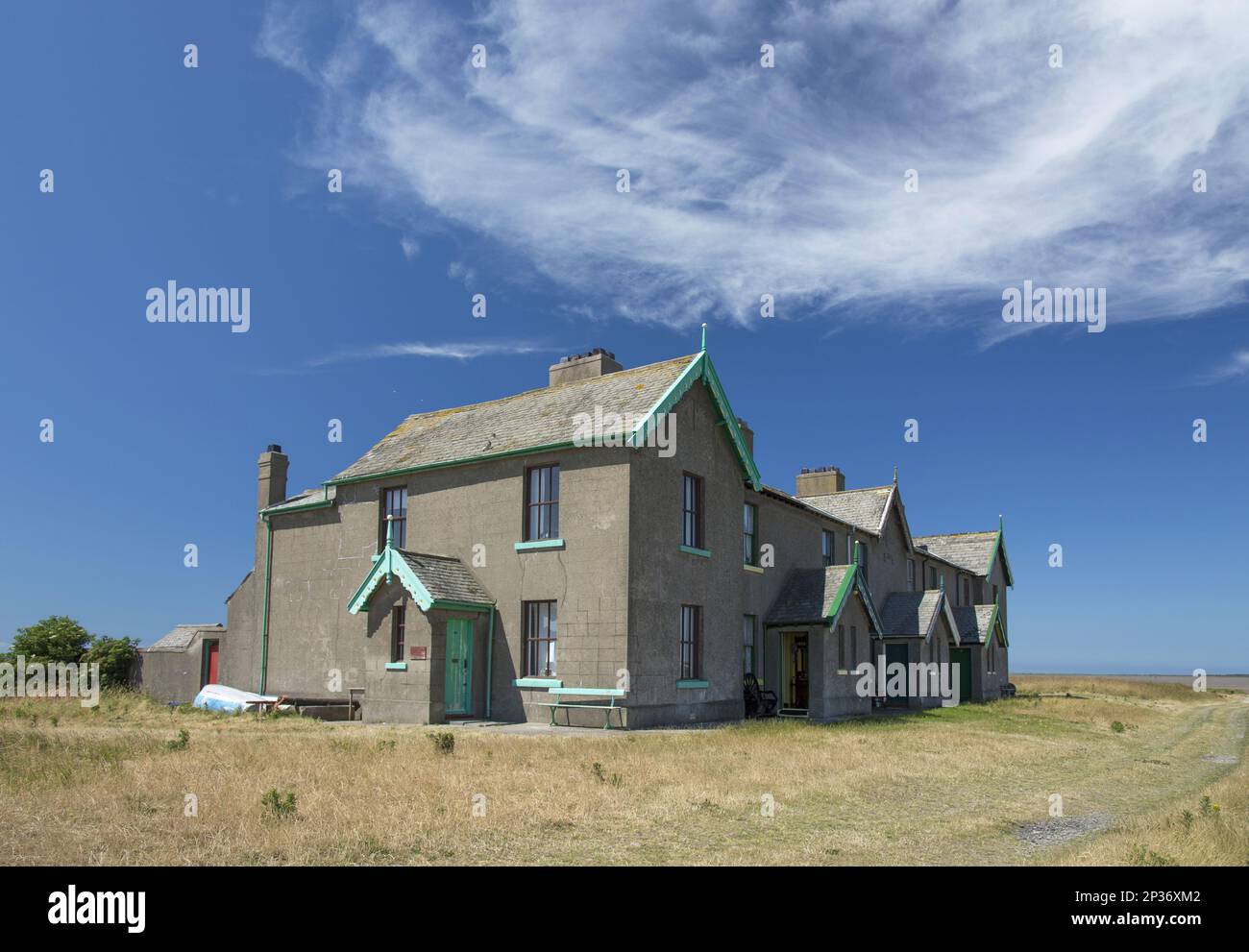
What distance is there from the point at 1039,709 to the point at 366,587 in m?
26.5

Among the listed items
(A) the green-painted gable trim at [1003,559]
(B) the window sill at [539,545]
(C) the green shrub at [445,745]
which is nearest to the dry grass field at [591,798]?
(C) the green shrub at [445,745]

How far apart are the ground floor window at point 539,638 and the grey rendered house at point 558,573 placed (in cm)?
5

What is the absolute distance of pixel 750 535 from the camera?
29031mm

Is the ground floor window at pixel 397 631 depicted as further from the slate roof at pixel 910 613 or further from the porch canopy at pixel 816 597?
the slate roof at pixel 910 613

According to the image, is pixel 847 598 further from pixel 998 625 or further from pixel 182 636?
pixel 182 636

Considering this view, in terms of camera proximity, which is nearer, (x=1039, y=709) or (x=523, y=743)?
(x=523, y=743)

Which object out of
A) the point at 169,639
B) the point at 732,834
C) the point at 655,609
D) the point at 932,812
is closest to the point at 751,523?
the point at 655,609

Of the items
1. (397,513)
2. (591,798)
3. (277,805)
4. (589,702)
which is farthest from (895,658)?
(277,805)

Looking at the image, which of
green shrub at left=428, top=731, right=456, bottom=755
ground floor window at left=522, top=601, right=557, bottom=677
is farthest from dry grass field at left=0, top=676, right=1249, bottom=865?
ground floor window at left=522, top=601, right=557, bottom=677

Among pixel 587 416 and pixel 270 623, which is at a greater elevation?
pixel 587 416

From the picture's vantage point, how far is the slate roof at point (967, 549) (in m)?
50.9

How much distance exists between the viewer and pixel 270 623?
30406 mm
